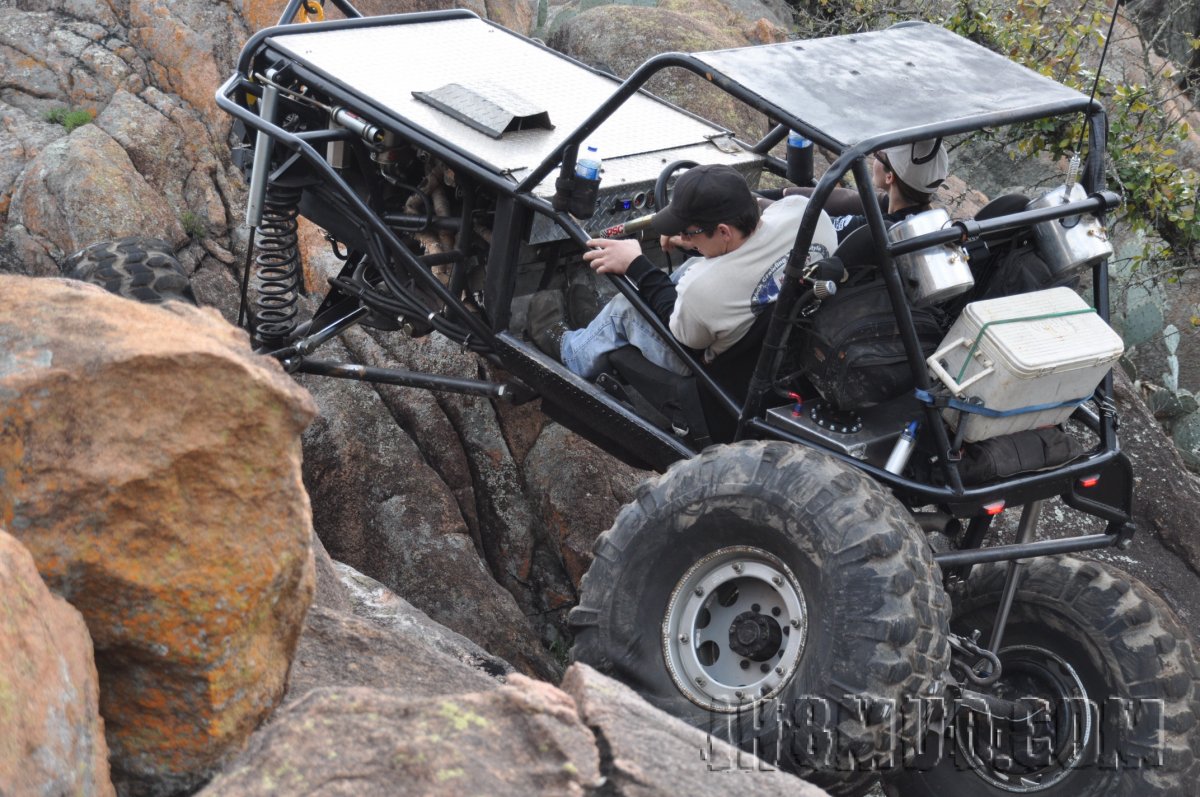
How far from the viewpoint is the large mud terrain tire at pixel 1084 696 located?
4.02m

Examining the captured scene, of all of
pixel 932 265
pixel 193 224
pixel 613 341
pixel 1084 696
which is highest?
pixel 932 265

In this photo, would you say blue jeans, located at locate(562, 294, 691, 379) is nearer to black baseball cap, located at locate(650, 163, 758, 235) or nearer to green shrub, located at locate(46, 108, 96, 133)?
black baseball cap, located at locate(650, 163, 758, 235)

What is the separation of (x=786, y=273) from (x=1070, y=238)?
0.97 metres

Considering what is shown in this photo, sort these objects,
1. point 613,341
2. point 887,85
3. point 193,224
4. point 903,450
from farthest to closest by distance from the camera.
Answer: point 193,224 → point 613,341 → point 887,85 → point 903,450

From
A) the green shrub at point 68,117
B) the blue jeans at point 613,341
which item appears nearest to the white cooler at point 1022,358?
the blue jeans at point 613,341

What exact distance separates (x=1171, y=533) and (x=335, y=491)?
12.8ft

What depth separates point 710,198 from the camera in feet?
13.0

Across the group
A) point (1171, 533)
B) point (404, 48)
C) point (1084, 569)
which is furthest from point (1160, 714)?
point (404, 48)

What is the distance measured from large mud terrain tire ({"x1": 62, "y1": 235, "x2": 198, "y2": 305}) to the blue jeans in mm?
1627

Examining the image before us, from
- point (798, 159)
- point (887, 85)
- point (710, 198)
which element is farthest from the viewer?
point (798, 159)

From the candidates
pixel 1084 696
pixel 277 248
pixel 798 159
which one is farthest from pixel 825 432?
pixel 277 248

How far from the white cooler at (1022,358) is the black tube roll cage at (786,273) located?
0.11 m

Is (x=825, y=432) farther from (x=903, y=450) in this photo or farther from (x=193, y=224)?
(x=193, y=224)

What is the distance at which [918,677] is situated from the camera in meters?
→ 3.40
